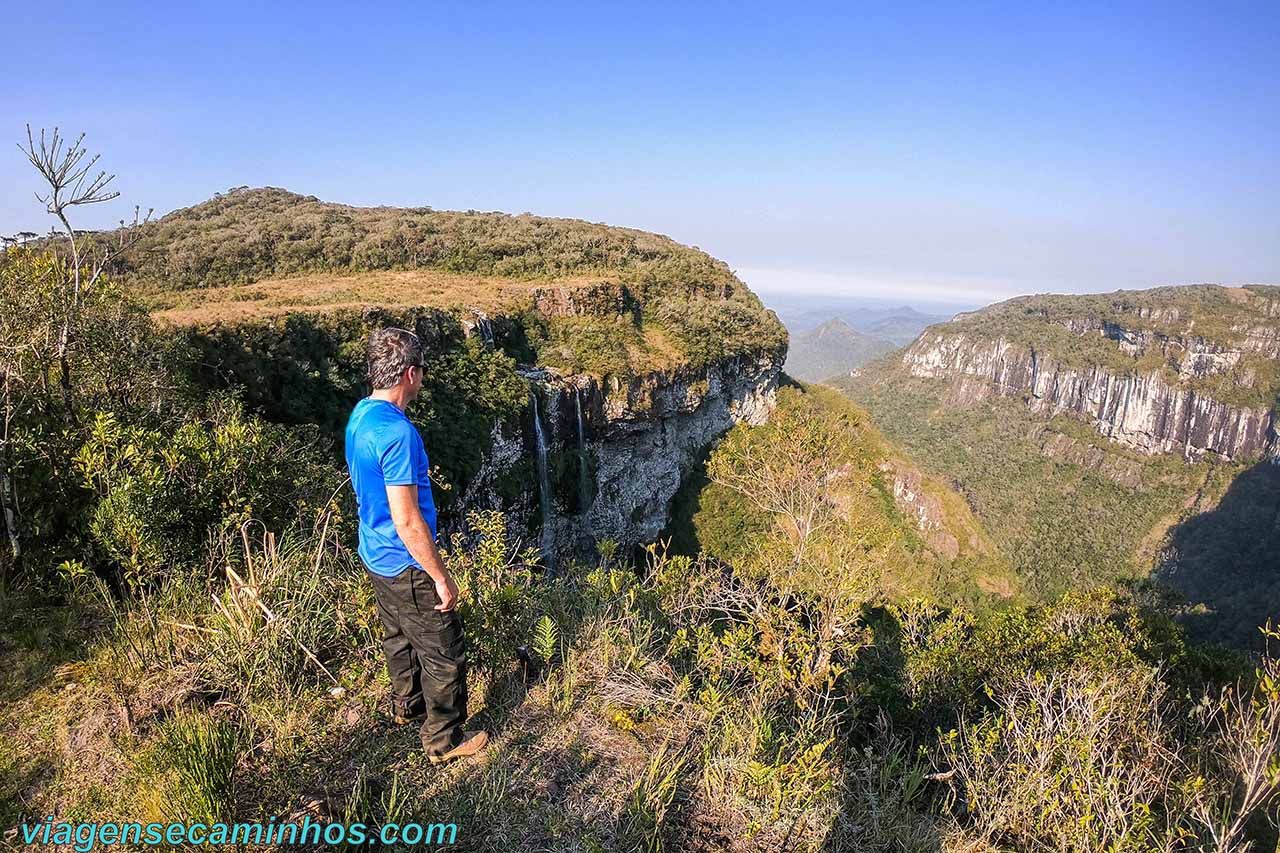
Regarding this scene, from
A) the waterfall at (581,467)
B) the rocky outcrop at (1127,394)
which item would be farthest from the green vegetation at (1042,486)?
the waterfall at (581,467)

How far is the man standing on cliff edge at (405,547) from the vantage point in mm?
2479

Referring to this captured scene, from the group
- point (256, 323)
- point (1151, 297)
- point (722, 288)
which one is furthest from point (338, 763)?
point (1151, 297)

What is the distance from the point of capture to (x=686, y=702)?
3447 mm

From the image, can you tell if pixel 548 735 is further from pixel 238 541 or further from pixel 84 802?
pixel 238 541

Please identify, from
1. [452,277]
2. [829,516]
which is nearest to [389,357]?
[829,516]

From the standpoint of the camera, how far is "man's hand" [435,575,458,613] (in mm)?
2580

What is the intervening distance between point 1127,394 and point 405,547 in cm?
12228

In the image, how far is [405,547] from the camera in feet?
8.46

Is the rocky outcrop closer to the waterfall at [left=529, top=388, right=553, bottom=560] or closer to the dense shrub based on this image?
the waterfall at [left=529, top=388, right=553, bottom=560]

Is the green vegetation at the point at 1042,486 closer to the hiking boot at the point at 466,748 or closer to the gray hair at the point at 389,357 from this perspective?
the hiking boot at the point at 466,748

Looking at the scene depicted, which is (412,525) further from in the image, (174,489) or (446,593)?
(174,489)

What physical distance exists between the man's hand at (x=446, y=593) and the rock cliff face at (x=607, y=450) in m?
14.7

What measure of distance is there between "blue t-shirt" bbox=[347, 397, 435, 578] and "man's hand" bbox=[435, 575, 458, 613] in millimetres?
142

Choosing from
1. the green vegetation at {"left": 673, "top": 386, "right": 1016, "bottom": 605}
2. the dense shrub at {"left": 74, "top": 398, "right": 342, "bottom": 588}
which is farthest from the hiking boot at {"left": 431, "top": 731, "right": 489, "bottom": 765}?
the green vegetation at {"left": 673, "top": 386, "right": 1016, "bottom": 605}
